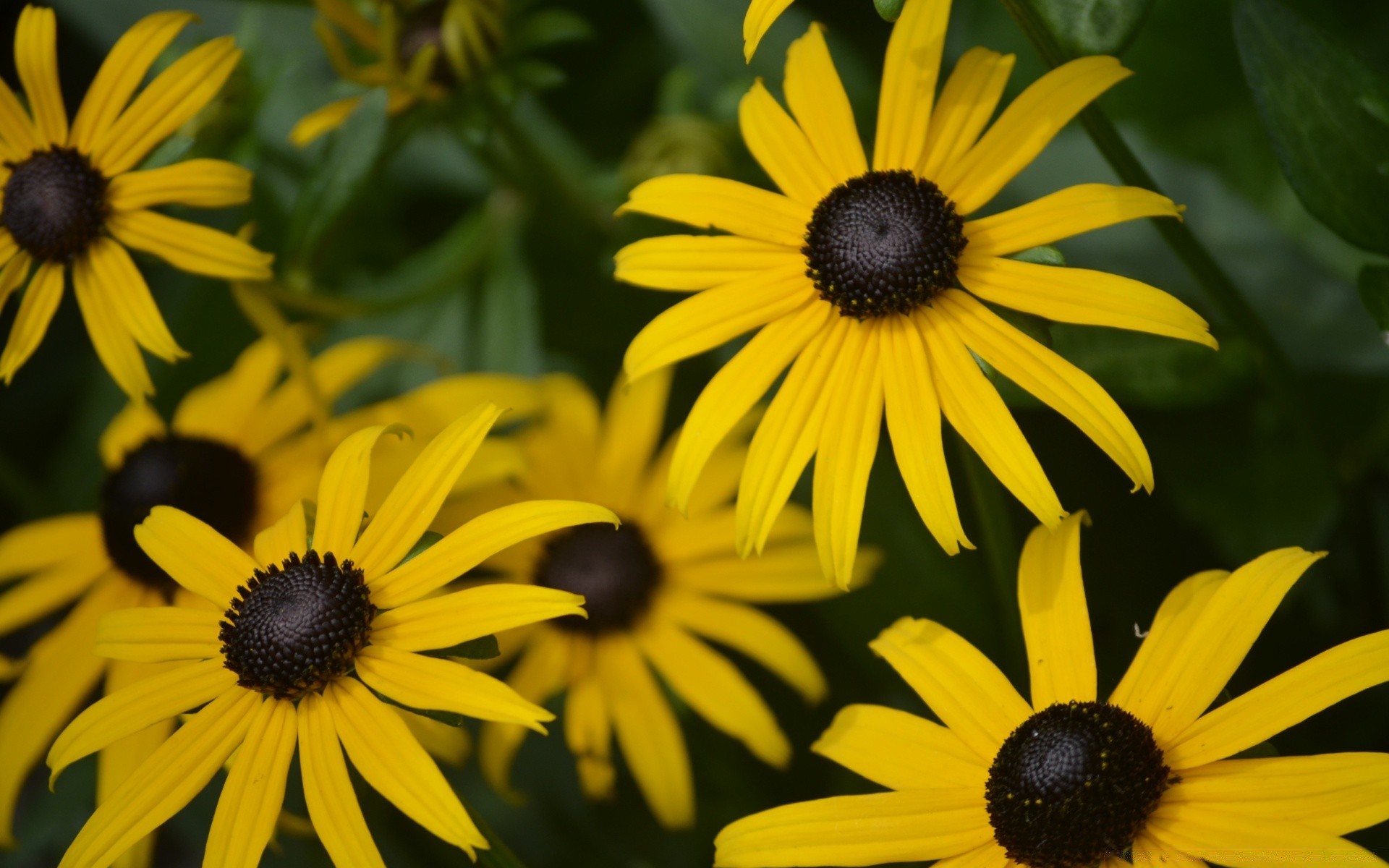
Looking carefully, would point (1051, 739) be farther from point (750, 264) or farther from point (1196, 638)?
point (750, 264)

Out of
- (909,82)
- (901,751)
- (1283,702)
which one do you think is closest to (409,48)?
(909,82)

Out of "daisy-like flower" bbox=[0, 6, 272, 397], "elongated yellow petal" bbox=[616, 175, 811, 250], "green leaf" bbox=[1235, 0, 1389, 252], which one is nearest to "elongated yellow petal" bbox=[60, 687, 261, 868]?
"daisy-like flower" bbox=[0, 6, 272, 397]

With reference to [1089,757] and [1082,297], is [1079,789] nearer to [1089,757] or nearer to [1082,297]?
[1089,757]

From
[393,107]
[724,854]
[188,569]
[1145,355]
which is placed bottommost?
[724,854]

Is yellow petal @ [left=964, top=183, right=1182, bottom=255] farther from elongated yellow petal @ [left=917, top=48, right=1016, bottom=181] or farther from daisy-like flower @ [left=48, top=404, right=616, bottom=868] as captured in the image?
daisy-like flower @ [left=48, top=404, right=616, bottom=868]

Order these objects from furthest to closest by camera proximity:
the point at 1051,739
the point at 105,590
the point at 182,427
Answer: the point at 182,427
the point at 105,590
the point at 1051,739

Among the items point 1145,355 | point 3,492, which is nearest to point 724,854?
point 1145,355
